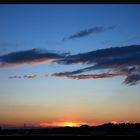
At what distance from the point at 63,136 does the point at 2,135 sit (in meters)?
0.37

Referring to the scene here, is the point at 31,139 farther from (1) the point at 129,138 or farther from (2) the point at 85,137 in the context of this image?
(1) the point at 129,138

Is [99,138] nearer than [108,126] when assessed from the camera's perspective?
Yes
